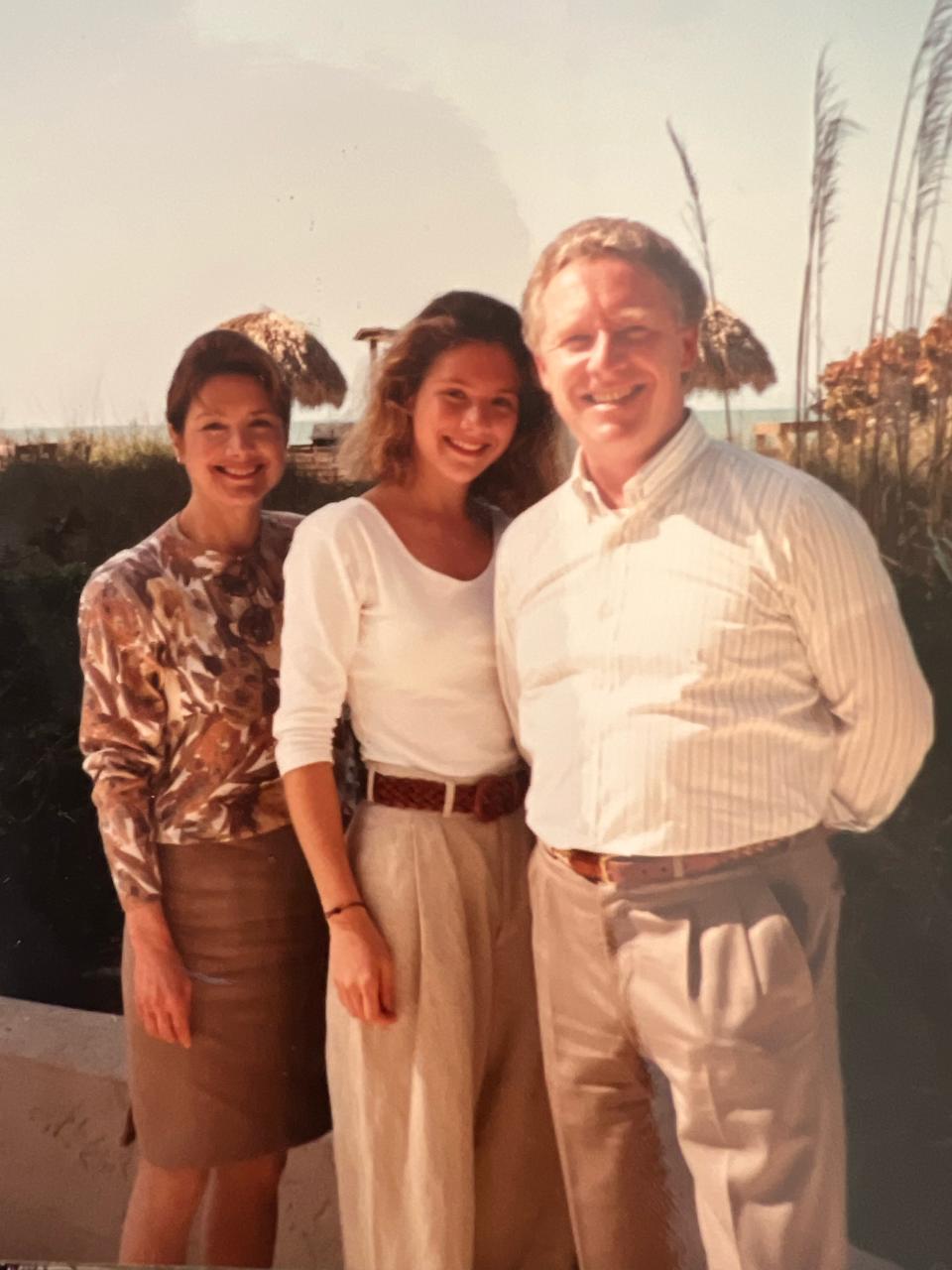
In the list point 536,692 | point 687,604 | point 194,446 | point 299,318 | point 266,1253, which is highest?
point 299,318

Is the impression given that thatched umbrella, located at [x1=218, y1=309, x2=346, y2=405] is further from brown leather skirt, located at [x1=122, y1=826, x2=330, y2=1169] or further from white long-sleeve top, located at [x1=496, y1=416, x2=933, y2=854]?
brown leather skirt, located at [x1=122, y1=826, x2=330, y2=1169]

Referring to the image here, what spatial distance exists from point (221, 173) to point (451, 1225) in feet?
5.89

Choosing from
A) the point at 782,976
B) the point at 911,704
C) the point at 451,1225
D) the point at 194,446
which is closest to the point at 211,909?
the point at 451,1225

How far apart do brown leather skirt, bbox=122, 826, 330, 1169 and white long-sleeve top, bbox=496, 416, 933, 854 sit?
57 cm

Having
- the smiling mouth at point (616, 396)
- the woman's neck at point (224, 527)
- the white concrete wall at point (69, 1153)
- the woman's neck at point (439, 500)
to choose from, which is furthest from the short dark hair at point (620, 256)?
the white concrete wall at point (69, 1153)

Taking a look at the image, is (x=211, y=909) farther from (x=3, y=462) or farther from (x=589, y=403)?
(x=589, y=403)

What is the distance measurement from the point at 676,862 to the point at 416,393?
82 cm

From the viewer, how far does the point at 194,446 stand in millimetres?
2121

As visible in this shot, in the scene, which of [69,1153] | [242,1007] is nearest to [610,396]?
[242,1007]

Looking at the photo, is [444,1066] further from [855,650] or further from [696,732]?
[855,650]

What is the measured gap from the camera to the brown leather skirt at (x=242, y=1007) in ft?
7.02

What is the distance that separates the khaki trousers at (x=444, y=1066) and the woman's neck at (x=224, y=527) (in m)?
0.50

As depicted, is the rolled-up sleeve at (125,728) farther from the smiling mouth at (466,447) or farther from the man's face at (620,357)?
the man's face at (620,357)

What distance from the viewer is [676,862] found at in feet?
5.86
